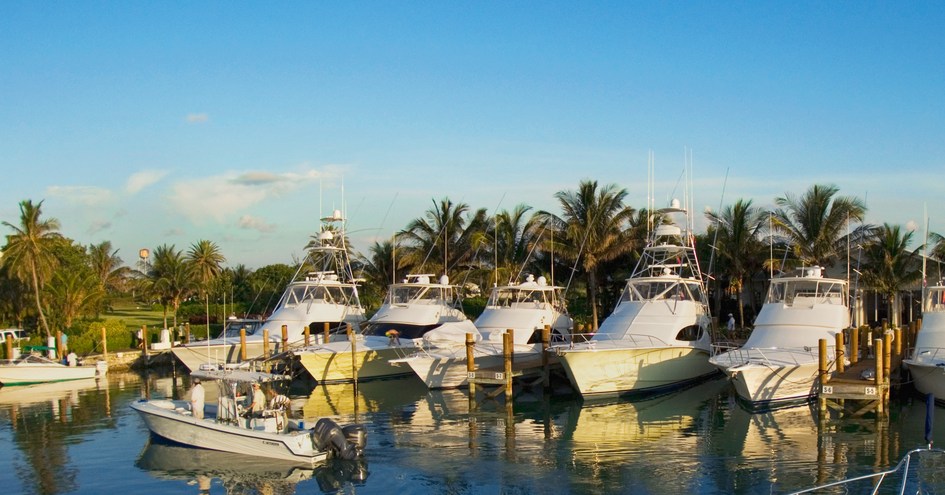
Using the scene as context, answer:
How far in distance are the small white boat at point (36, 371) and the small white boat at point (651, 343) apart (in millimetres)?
20759

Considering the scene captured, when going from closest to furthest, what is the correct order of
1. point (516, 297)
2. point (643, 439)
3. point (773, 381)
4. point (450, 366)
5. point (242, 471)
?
point (242, 471)
point (643, 439)
point (773, 381)
point (450, 366)
point (516, 297)

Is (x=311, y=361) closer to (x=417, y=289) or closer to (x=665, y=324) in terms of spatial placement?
(x=417, y=289)

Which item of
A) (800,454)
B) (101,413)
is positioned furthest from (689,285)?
(101,413)

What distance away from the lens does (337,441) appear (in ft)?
60.0

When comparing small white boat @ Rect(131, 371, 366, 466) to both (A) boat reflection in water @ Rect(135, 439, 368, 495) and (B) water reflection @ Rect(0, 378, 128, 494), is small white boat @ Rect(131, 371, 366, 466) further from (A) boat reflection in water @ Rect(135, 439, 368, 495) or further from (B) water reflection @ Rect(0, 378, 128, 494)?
(B) water reflection @ Rect(0, 378, 128, 494)

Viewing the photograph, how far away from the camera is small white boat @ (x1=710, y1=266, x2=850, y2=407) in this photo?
24125mm

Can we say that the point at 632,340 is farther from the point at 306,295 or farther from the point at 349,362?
the point at 306,295

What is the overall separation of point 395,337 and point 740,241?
17.3m

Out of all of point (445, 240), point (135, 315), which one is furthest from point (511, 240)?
point (135, 315)

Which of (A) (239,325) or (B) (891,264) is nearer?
(B) (891,264)

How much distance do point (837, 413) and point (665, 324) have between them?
686 cm

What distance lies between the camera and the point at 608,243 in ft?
136

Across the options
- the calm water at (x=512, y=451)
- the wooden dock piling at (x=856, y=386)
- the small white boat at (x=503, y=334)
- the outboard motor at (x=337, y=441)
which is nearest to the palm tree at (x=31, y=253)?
the calm water at (x=512, y=451)

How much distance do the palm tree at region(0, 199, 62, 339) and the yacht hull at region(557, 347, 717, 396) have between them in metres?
28.2
